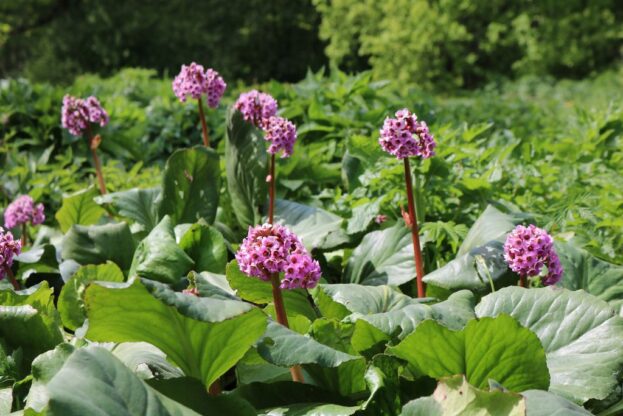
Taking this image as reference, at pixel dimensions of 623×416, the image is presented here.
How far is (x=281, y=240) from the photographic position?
5.58 ft

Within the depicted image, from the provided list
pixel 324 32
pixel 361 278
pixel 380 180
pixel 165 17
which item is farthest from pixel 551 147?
pixel 165 17

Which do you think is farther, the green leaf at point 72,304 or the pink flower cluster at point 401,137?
the green leaf at point 72,304

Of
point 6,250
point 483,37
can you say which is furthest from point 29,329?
point 483,37

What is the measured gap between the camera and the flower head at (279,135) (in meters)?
2.70

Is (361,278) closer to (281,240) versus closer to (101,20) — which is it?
(281,240)

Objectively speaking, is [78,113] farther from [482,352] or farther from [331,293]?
[482,352]

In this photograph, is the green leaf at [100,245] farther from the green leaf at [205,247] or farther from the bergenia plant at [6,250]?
the bergenia plant at [6,250]

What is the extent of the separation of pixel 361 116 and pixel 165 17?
18216mm

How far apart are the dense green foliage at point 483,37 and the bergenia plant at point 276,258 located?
49.3ft

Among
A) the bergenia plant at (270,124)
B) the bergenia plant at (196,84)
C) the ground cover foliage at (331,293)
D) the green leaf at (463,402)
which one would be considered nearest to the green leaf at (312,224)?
the ground cover foliage at (331,293)

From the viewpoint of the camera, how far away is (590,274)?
2.32 m

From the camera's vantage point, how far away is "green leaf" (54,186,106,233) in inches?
134

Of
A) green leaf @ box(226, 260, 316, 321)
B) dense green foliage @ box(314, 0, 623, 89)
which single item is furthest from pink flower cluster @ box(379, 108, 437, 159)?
dense green foliage @ box(314, 0, 623, 89)

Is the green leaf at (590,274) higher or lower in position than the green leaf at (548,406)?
higher
